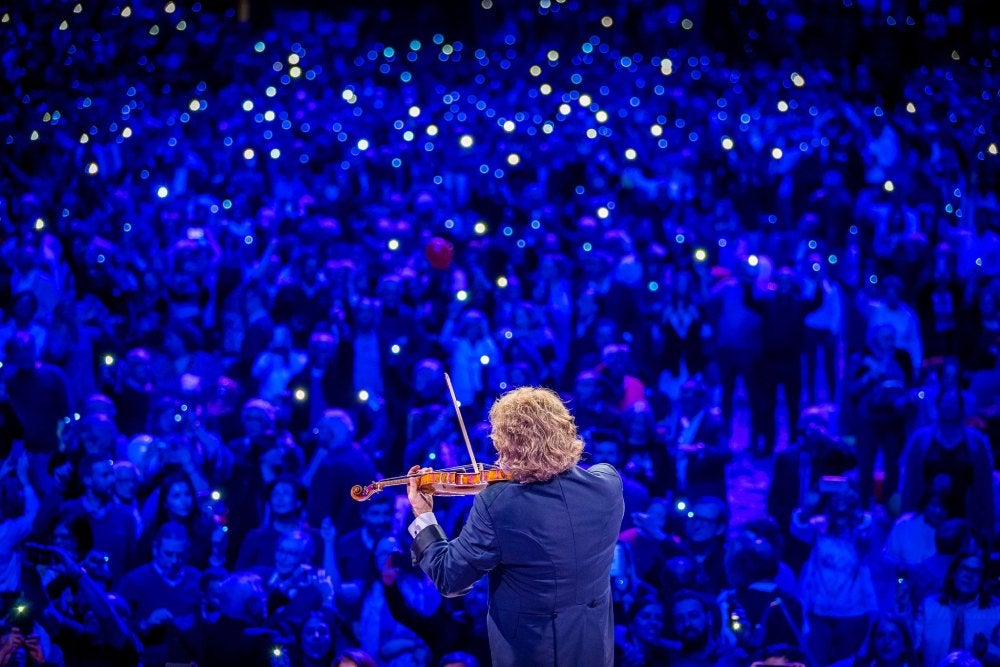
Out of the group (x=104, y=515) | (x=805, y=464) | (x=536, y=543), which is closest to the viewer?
(x=536, y=543)

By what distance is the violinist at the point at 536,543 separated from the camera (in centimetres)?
239

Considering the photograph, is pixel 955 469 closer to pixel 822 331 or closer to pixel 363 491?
pixel 822 331

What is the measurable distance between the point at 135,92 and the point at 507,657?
35.0 ft

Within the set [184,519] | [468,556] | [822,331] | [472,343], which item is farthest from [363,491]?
[822,331]

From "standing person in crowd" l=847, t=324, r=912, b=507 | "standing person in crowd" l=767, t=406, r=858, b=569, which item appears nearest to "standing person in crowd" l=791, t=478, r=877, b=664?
"standing person in crowd" l=767, t=406, r=858, b=569

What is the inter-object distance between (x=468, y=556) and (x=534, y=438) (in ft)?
1.05

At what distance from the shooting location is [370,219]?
8.55 m

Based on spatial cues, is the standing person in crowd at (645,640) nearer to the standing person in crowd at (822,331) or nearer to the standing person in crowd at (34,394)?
the standing person in crowd at (822,331)

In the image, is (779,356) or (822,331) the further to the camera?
(822,331)

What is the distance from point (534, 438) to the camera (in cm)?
239

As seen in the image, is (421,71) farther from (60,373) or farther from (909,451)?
(909,451)

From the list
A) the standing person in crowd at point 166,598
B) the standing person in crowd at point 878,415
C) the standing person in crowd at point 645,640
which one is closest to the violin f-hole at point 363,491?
the standing person in crowd at point 645,640

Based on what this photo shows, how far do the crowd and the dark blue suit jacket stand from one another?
202 centimetres

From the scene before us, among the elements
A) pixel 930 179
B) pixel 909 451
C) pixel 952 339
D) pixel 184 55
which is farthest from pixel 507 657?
pixel 184 55
